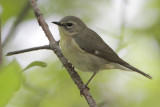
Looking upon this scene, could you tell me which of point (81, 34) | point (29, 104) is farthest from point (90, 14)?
point (29, 104)

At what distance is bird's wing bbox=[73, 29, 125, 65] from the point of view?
169 inches

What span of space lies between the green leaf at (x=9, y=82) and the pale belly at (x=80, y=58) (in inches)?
106

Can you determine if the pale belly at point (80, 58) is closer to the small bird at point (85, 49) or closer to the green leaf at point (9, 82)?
the small bird at point (85, 49)

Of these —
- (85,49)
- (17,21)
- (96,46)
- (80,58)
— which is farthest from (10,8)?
(96,46)

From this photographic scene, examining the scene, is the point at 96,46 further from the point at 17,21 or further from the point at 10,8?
the point at 10,8

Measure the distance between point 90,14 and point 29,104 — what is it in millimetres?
2581

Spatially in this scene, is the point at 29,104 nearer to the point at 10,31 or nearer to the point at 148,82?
the point at 10,31

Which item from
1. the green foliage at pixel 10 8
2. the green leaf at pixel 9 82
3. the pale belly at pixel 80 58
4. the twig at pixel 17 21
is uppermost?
the green leaf at pixel 9 82

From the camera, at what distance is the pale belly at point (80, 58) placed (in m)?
3.90

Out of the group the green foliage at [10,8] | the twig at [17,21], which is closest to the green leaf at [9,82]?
the green foliage at [10,8]

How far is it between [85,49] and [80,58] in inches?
10.2

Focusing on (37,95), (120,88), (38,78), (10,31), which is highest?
(10,31)

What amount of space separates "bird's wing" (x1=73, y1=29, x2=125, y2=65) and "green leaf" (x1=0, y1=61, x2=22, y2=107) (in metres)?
3.08

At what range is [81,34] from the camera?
4.53 m
